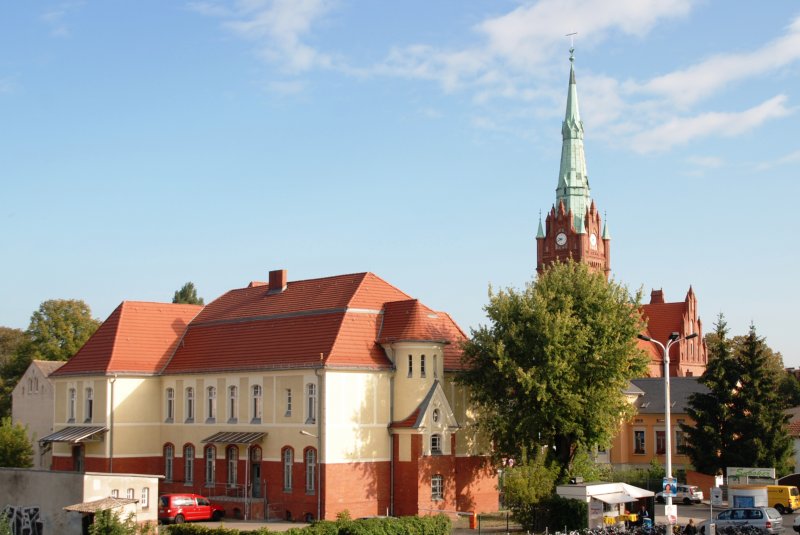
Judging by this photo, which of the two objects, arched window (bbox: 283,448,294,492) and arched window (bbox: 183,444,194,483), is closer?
arched window (bbox: 283,448,294,492)

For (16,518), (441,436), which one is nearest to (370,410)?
(441,436)

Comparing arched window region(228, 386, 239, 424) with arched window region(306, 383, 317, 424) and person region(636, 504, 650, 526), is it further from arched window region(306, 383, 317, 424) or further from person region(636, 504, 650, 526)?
person region(636, 504, 650, 526)

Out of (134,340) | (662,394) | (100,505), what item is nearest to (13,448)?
(134,340)

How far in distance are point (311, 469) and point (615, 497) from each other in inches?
569

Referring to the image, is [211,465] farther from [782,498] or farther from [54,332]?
[54,332]

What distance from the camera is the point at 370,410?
49719mm

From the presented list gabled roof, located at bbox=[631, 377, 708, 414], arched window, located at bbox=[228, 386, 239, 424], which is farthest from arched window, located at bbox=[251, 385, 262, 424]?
gabled roof, located at bbox=[631, 377, 708, 414]

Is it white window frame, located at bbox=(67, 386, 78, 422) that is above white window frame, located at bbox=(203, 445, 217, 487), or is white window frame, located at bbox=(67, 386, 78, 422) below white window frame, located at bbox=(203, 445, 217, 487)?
above

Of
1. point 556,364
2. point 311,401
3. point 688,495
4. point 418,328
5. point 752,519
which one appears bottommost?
point 688,495

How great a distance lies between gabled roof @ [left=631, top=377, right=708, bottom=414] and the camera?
75.6 m

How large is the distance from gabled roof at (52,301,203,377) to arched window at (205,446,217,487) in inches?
261

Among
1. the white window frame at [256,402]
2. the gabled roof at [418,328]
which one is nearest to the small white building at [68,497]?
the white window frame at [256,402]

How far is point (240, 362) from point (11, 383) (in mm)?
42333

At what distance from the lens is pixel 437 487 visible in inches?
1954
